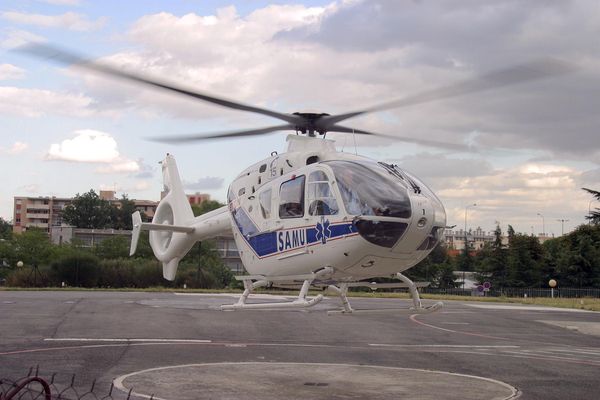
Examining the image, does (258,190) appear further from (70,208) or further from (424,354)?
(70,208)

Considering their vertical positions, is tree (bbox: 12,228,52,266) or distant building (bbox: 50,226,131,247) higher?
distant building (bbox: 50,226,131,247)

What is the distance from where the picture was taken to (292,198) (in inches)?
711

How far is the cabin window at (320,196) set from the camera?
1702cm

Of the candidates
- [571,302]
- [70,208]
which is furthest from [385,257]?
[70,208]

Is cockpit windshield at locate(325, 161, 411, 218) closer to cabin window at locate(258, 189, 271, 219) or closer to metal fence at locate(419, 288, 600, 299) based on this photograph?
cabin window at locate(258, 189, 271, 219)

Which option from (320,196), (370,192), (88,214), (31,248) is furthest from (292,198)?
(88,214)

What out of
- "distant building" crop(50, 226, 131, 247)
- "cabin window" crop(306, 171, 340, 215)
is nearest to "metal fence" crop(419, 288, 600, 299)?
"cabin window" crop(306, 171, 340, 215)

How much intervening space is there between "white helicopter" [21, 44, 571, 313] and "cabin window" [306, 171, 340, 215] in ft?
0.07

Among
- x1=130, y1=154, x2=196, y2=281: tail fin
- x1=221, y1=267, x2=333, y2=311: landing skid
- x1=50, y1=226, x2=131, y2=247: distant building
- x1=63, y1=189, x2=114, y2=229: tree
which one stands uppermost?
x1=63, y1=189, x2=114, y2=229: tree

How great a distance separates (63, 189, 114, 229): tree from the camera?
7495 inches

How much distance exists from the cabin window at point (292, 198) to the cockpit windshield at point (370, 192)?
1132 millimetres

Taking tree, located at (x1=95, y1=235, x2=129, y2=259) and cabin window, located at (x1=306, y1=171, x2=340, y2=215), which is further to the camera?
tree, located at (x1=95, y1=235, x2=129, y2=259)

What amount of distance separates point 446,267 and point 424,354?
A: 63545 mm

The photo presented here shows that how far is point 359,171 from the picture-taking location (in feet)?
55.3
